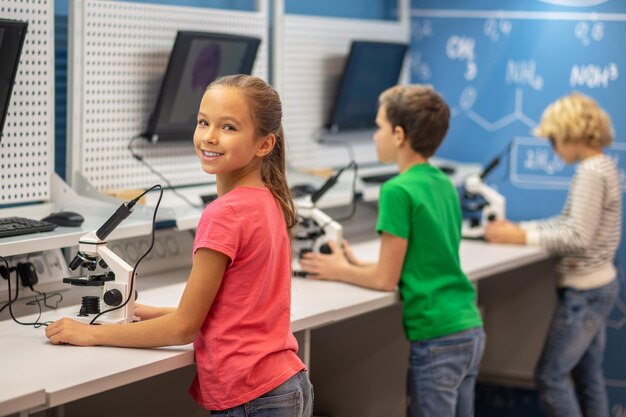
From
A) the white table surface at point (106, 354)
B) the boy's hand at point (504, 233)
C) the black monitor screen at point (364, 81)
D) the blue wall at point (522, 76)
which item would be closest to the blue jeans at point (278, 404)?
the white table surface at point (106, 354)

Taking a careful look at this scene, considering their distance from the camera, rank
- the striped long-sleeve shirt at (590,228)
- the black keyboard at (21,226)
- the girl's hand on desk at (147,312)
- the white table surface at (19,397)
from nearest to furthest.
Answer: the white table surface at (19,397)
the girl's hand on desk at (147,312)
the black keyboard at (21,226)
the striped long-sleeve shirt at (590,228)

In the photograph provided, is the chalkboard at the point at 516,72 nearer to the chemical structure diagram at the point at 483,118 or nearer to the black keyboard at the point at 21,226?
the chemical structure diagram at the point at 483,118

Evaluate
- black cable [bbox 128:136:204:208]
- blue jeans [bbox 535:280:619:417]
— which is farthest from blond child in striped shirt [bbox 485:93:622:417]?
black cable [bbox 128:136:204:208]

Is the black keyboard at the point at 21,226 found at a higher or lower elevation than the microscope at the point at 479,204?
higher

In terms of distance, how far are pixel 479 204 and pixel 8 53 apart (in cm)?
188

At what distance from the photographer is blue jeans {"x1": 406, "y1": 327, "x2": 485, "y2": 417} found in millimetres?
2562

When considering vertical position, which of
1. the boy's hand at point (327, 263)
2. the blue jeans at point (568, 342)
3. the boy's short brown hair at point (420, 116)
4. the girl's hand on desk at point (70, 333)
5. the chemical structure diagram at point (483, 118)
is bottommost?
the blue jeans at point (568, 342)

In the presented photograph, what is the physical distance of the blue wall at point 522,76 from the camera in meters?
3.74

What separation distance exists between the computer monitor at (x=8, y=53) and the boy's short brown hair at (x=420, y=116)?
1.00 metres

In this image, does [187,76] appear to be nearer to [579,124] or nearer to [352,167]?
[352,167]

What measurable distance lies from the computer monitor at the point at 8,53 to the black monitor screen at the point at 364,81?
159cm

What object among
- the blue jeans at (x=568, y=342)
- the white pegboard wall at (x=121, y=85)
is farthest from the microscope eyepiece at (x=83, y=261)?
the blue jeans at (x=568, y=342)

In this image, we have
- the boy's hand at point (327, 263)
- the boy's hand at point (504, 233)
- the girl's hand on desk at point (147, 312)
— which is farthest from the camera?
the boy's hand at point (504, 233)

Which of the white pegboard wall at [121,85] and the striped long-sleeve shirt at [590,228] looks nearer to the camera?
the white pegboard wall at [121,85]
